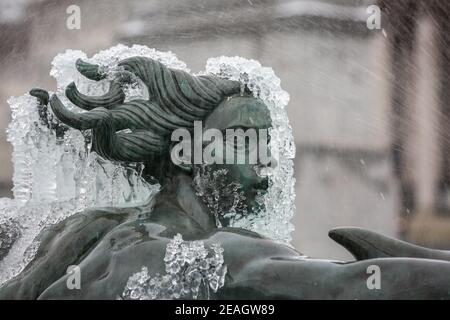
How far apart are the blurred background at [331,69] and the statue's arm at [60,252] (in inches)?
224

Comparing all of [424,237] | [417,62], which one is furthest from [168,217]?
[417,62]

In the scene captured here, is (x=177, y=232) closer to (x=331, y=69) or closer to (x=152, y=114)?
(x=152, y=114)

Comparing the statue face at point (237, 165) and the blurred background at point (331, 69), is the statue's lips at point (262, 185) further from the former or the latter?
the blurred background at point (331, 69)

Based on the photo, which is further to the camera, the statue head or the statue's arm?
the statue head

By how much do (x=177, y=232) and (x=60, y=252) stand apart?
1.18 ft

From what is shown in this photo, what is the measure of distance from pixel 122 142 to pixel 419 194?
6578mm

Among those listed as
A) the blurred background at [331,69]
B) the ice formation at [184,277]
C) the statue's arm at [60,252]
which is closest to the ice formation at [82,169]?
the statue's arm at [60,252]

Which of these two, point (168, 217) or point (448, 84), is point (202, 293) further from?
point (448, 84)

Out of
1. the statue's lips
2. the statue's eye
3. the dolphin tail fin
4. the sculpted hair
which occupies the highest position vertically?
the sculpted hair

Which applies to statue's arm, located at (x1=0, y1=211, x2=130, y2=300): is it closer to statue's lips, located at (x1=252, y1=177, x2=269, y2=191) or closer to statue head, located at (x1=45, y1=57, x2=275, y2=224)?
statue head, located at (x1=45, y1=57, x2=275, y2=224)

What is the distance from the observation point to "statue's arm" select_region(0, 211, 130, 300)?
2547 millimetres

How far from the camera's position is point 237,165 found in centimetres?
266

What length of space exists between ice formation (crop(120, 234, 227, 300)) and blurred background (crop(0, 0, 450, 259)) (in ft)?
19.5

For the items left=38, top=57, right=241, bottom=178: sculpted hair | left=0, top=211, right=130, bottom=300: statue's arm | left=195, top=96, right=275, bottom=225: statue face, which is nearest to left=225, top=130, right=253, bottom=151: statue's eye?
left=195, top=96, right=275, bottom=225: statue face
